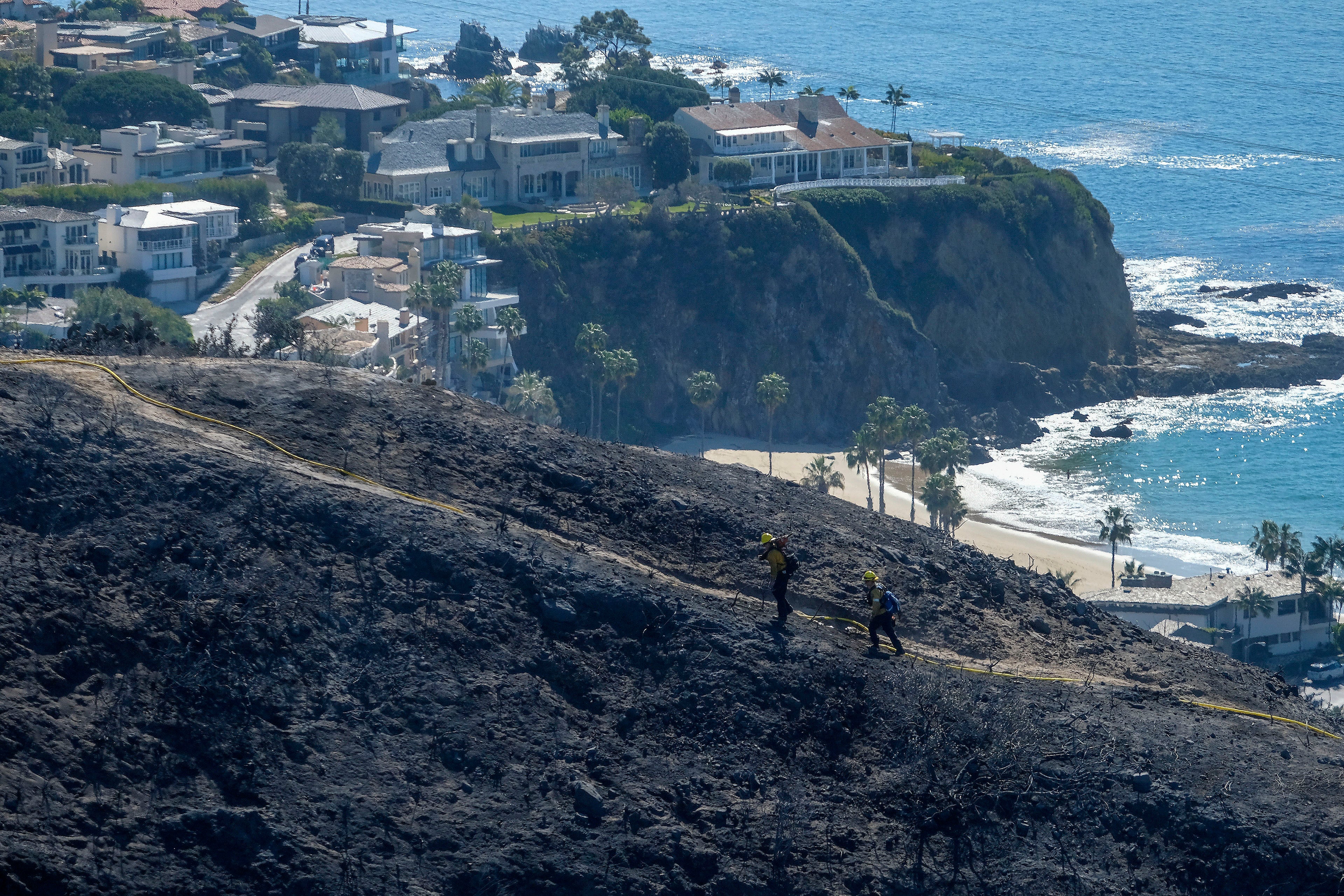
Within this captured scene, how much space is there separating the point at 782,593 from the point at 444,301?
57.2 meters

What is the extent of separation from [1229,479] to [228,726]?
76220mm

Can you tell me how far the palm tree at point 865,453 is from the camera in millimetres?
84812

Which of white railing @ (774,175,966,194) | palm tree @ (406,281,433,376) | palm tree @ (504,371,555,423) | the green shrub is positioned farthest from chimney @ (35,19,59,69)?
palm tree @ (504,371,555,423)

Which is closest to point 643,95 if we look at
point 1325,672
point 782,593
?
point 1325,672

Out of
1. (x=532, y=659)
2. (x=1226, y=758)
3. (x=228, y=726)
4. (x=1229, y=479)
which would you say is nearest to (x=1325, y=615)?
(x=1229, y=479)

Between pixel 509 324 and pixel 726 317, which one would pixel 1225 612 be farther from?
pixel 726 317

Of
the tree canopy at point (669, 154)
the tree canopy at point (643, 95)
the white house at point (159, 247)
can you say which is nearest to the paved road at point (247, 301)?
the white house at point (159, 247)

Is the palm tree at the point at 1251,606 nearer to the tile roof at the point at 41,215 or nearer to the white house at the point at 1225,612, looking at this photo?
the white house at the point at 1225,612

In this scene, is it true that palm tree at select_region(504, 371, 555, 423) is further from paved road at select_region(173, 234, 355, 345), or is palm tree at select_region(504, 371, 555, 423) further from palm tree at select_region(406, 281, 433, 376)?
paved road at select_region(173, 234, 355, 345)

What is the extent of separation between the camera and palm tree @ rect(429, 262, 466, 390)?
81125mm

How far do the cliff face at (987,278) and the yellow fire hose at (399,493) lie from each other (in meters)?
76.8

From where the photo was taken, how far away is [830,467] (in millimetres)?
86125

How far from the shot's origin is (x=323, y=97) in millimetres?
117562

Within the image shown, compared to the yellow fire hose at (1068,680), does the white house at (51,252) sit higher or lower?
higher
